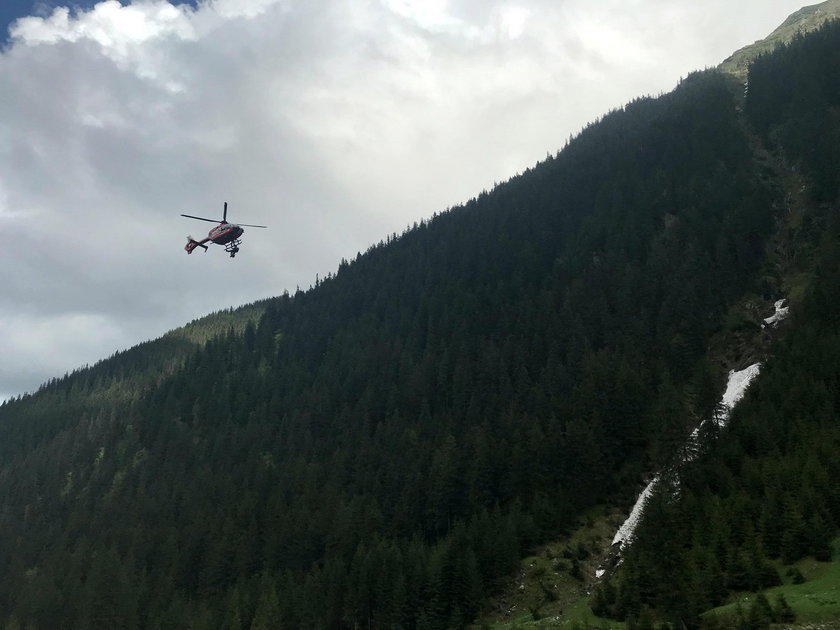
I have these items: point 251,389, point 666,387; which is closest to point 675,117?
point 666,387

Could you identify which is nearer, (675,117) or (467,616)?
(467,616)

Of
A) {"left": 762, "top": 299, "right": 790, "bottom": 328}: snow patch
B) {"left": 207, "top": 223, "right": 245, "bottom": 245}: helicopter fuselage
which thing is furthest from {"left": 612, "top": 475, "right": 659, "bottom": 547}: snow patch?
{"left": 207, "top": 223, "right": 245, "bottom": 245}: helicopter fuselage

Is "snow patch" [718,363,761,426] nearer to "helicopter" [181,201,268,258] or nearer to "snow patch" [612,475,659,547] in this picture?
"snow patch" [612,475,659,547]

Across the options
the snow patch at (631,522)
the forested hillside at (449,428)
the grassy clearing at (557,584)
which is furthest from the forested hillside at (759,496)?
the snow patch at (631,522)

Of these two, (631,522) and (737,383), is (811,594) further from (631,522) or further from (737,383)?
(737,383)

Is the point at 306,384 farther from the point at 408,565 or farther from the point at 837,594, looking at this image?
the point at 837,594

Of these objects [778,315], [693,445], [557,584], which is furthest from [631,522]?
[778,315]
